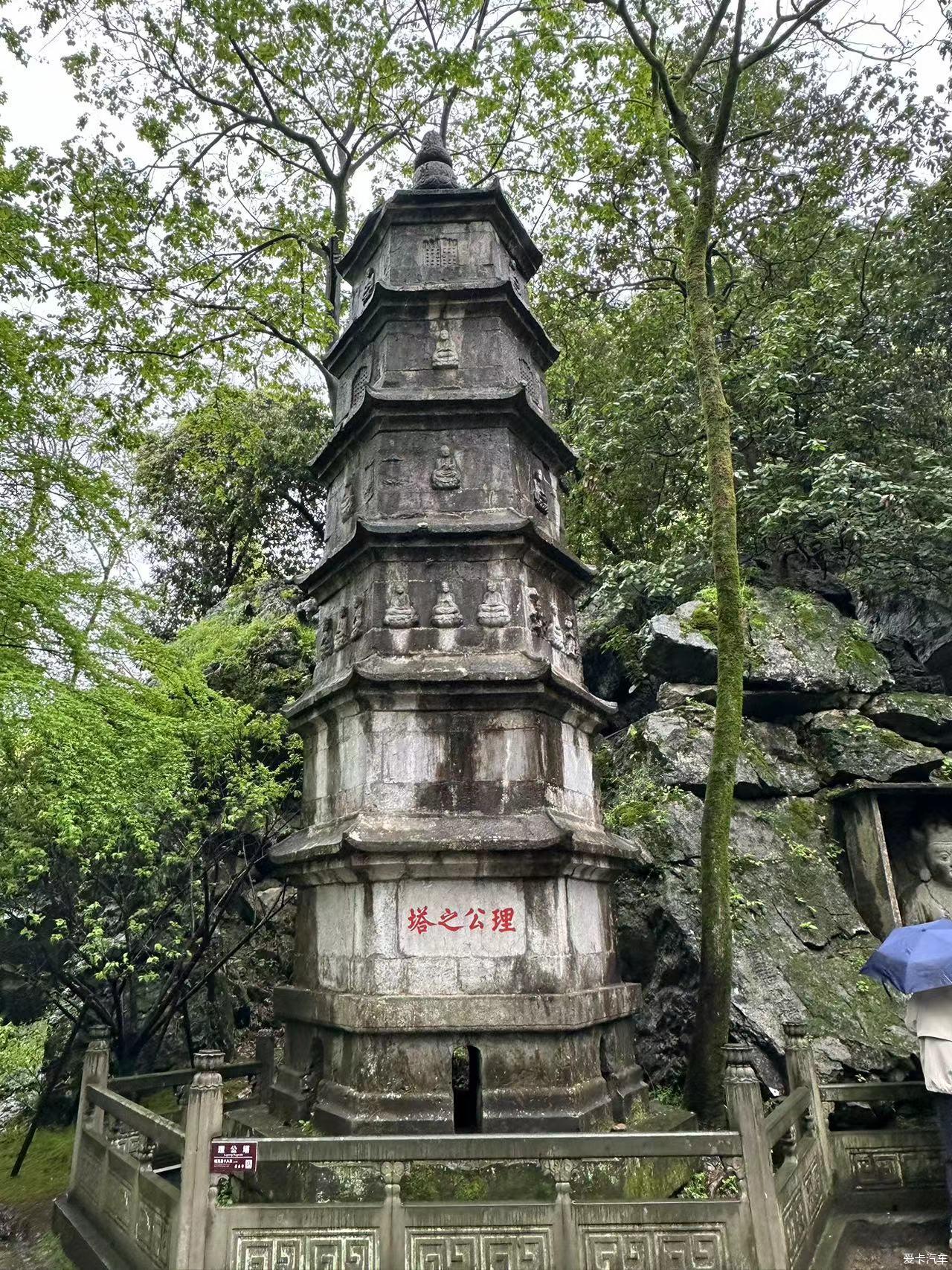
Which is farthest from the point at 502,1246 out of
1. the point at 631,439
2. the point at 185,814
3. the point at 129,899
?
the point at 631,439

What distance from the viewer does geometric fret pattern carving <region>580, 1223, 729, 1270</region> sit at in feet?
14.9

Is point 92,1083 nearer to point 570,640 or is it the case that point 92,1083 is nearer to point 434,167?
point 570,640

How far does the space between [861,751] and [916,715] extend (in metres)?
0.95

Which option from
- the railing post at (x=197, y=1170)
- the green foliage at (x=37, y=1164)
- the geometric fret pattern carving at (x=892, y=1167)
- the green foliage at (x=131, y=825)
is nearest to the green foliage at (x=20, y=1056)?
the green foliage at (x=37, y=1164)

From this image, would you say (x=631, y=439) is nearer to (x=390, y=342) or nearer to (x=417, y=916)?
(x=390, y=342)

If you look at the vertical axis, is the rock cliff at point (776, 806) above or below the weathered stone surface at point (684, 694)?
below

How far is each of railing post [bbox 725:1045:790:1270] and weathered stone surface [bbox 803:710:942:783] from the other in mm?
6169

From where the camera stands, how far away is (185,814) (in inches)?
379

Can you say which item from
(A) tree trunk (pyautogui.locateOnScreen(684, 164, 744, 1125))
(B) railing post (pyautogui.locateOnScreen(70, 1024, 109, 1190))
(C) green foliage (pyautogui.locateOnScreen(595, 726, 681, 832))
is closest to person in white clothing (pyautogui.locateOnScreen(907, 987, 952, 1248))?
(A) tree trunk (pyautogui.locateOnScreen(684, 164, 744, 1125))

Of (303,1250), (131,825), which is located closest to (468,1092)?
(303,1250)

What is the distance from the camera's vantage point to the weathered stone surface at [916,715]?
1037 cm

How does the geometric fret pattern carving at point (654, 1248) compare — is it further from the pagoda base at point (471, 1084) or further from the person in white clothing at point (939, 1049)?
the person in white clothing at point (939, 1049)

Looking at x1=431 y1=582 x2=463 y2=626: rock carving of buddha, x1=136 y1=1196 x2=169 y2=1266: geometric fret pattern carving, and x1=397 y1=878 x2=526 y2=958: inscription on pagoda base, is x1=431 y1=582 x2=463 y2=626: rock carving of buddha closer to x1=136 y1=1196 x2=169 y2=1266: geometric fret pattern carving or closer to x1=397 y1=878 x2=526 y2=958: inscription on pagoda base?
x1=397 y1=878 x2=526 y2=958: inscription on pagoda base

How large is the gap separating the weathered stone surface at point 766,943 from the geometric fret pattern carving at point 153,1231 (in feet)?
16.4
